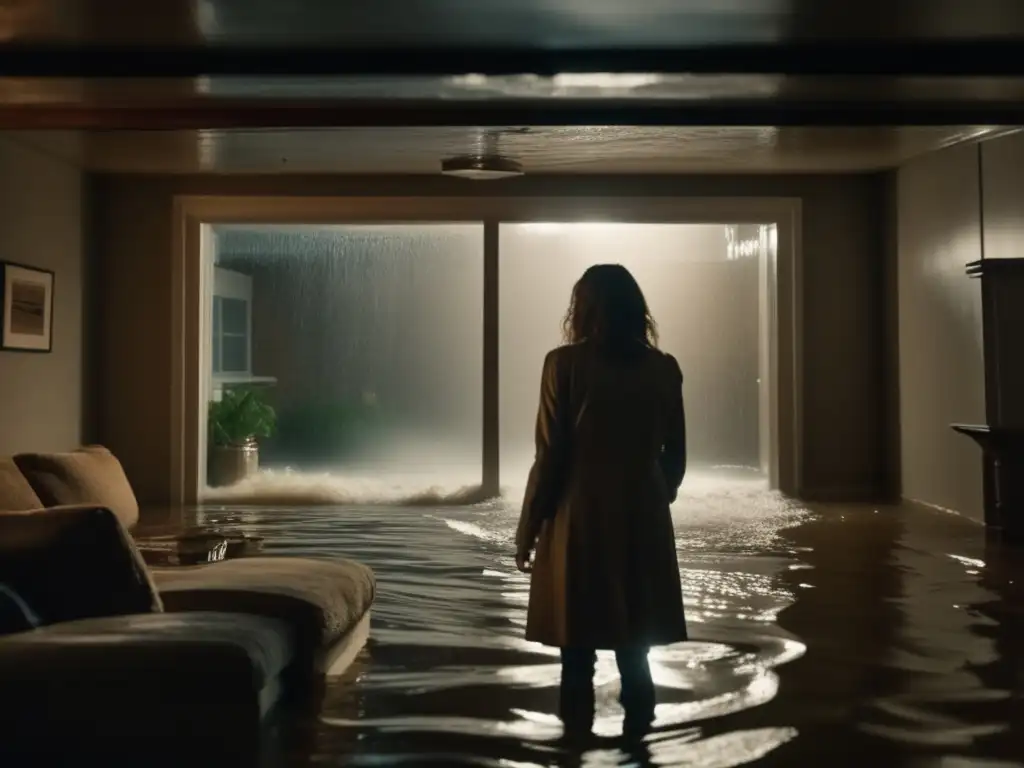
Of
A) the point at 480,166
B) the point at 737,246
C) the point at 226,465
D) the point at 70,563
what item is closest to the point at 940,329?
the point at 737,246

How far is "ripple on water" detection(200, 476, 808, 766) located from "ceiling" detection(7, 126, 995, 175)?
2.65m

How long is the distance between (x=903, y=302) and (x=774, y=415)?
1.41 meters

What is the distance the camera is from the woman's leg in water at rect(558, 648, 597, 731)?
3.73 m

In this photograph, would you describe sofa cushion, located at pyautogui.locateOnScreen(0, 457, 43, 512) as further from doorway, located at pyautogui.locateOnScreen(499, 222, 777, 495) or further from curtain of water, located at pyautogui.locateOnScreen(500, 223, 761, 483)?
curtain of water, located at pyautogui.locateOnScreen(500, 223, 761, 483)

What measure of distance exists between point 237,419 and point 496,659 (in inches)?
256

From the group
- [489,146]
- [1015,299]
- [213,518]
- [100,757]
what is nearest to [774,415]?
[1015,299]

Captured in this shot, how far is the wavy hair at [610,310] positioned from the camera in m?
3.64

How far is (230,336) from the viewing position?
10.8 m

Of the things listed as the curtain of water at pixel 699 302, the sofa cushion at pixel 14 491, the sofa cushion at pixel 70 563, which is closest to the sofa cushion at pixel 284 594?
the sofa cushion at pixel 70 563

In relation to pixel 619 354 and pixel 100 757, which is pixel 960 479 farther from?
pixel 100 757

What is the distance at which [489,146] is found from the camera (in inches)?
347

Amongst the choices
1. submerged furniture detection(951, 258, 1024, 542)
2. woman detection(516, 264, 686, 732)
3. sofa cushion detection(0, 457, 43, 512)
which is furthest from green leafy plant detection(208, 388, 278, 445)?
woman detection(516, 264, 686, 732)

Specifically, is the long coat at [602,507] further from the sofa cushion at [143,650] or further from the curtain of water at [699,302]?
the curtain of water at [699,302]

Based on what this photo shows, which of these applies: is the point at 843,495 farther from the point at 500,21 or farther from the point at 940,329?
the point at 500,21
